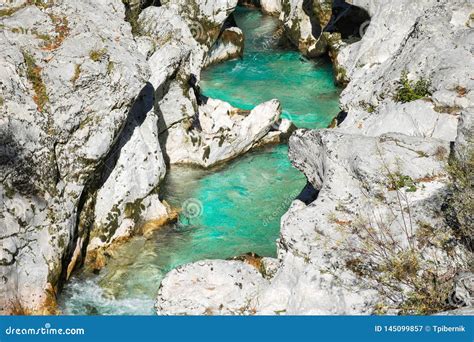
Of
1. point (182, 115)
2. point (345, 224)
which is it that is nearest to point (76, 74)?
point (182, 115)

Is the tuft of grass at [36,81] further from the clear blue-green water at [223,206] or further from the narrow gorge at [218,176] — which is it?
the clear blue-green water at [223,206]

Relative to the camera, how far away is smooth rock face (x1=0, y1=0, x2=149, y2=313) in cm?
1648

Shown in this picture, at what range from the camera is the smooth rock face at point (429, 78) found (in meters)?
16.4

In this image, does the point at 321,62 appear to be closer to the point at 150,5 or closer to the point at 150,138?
the point at 150,5

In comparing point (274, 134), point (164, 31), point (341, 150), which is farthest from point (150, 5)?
point (341, 150)

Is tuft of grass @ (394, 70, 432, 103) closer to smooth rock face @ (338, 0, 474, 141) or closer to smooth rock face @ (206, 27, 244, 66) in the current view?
smooth rock face @ (338, 0, 474, 141)

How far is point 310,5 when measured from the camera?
3462 cm

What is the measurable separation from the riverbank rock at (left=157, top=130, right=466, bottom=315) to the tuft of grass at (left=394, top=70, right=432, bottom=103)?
2844mm

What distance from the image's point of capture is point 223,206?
21.4 metres

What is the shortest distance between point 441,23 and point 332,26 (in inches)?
546

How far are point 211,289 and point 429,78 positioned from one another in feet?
26.5

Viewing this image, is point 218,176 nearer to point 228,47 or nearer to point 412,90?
point 412,90

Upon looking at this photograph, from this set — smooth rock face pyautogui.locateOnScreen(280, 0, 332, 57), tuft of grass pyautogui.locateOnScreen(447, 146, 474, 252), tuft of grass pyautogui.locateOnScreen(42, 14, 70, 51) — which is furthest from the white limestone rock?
tuft of grass pyautogui.locateOnScreen(447, 146, 474, 252)

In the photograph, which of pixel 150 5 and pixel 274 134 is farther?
pixel 150 5
